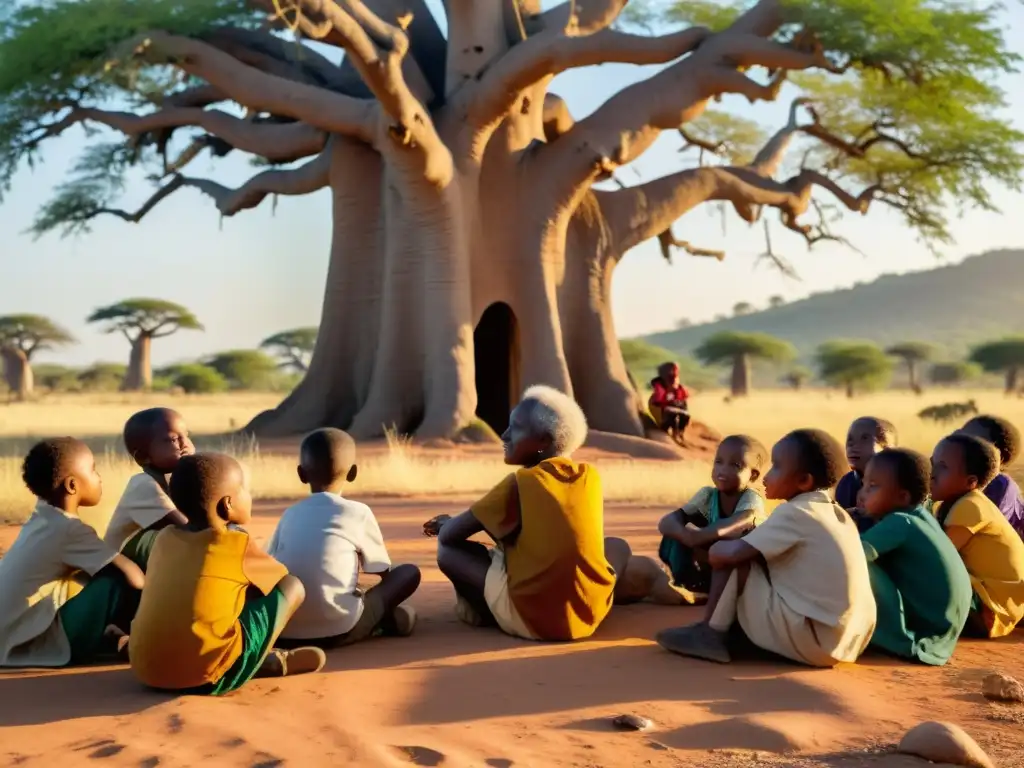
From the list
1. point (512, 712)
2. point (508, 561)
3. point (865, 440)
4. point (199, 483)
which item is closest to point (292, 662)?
point (199, 483)

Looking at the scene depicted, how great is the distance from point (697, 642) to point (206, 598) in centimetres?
188

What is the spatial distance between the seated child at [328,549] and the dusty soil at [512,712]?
145 mm

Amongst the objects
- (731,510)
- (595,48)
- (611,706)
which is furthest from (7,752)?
(595,48)

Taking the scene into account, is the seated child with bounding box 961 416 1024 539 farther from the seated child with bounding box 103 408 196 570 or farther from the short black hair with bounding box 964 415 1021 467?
the seated child with bounding box 103 408 196 570

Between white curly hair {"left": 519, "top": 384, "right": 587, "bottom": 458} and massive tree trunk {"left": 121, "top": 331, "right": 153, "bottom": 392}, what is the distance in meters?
42.0

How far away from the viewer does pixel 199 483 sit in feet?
13.3

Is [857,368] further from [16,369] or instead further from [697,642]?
[697,642]

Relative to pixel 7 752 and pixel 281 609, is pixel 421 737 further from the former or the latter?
pixel 7 752

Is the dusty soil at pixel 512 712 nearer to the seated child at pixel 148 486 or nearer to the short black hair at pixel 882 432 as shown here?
the seated child at pixel 148 486

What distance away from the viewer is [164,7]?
14.6 meters

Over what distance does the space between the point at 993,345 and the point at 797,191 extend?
32.1 metres

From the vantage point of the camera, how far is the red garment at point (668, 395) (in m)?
15.7

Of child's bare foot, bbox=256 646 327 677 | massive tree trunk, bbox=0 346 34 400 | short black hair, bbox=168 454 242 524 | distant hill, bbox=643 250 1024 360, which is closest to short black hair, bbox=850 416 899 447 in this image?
child's bare foot, bbox=256 646 327 677

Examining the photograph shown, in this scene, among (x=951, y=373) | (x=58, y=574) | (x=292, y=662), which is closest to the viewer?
(x=292, y=662)
